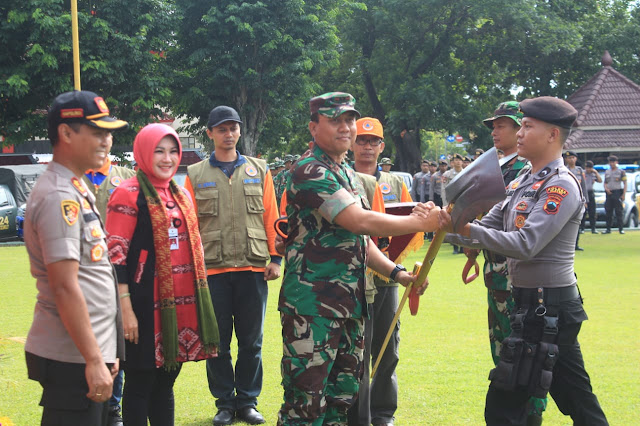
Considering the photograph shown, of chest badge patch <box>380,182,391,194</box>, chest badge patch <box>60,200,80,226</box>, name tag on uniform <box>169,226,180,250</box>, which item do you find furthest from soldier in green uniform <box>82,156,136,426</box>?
chest badge patch <box>60,200,80,226</box>

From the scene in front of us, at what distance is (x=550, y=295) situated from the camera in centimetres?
420

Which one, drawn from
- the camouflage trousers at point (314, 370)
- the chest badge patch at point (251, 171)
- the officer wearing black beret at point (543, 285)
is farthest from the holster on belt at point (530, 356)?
the chest badge patch at point (251, 171)

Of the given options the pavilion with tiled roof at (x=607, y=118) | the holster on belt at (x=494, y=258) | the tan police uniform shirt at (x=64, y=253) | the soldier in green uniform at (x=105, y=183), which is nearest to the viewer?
the tan police uniform shirt at (x=64, y=253)

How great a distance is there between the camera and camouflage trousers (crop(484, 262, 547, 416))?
204 inches

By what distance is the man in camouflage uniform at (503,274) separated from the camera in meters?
5.16

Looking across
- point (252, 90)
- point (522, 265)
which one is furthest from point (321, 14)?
point (522, 265)

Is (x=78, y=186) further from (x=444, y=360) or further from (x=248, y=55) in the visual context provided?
(x=248, y=55)

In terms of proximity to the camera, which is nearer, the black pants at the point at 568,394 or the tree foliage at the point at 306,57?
the black pants at the point at 568,394

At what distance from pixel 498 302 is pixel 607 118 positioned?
2553cm

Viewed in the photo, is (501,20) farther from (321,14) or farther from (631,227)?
(631,227)

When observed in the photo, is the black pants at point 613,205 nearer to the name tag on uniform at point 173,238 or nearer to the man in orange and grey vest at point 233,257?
the man in orange and grey vest at point 233,257

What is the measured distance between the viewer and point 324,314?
403 cm

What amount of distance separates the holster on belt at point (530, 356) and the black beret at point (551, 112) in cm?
99

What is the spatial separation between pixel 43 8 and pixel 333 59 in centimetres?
1281
